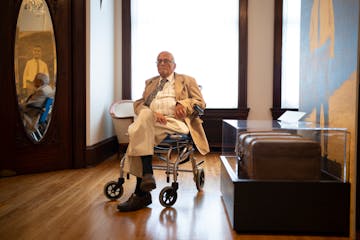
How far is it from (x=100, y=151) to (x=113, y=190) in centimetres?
196

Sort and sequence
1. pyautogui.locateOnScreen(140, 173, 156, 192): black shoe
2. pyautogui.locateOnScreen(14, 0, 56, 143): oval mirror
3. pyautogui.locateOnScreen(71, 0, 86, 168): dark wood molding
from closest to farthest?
pyautogui.locateOnScreen(140, 173, 156, 192): black shoe, pyautogui.locateOnScreen(14, 0, 56, 143): oval mirror, pyautogui.locateOnScreen(71, 0, 86, 168): dark wood molding

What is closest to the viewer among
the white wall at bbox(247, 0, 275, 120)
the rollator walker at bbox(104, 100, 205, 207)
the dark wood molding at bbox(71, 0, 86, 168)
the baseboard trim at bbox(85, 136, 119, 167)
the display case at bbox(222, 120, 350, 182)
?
the display case at bbox(222, 120, 350, 182)

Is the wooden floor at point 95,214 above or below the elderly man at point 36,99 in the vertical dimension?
below

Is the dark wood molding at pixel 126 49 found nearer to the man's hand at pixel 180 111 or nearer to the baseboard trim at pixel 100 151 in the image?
the baseboard trim at pixel 100 151

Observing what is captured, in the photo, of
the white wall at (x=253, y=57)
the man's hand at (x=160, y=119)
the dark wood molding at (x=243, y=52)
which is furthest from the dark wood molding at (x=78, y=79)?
the dark wood molding at (x=243, y=52)

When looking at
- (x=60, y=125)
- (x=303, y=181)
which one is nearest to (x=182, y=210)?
(x=303, y=181)

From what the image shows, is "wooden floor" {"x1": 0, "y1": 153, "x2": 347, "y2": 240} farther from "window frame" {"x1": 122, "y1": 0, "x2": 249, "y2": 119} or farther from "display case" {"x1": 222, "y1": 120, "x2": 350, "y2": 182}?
"window frame" {"x1": 122, "y1": 0, "x2": 249, "y2": 119}

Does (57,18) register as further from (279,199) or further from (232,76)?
(279,199)

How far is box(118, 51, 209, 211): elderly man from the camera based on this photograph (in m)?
2.61

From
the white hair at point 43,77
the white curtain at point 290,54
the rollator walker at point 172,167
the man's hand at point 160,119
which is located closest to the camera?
the rollator walker at point 172,167

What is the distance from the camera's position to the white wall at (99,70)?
14.4ft

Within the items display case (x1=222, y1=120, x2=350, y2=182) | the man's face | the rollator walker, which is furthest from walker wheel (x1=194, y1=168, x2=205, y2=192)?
display case (x1=222, y1=120, x2=350, y2=182)

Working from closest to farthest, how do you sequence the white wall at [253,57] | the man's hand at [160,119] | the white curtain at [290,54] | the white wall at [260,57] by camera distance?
1. the man's hand at [160,119]
2. the white wall at [253,57]
3. the white curtain at [290,54]
4. the white wall at [260,57]

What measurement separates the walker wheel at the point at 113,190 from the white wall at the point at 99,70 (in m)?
1.63
